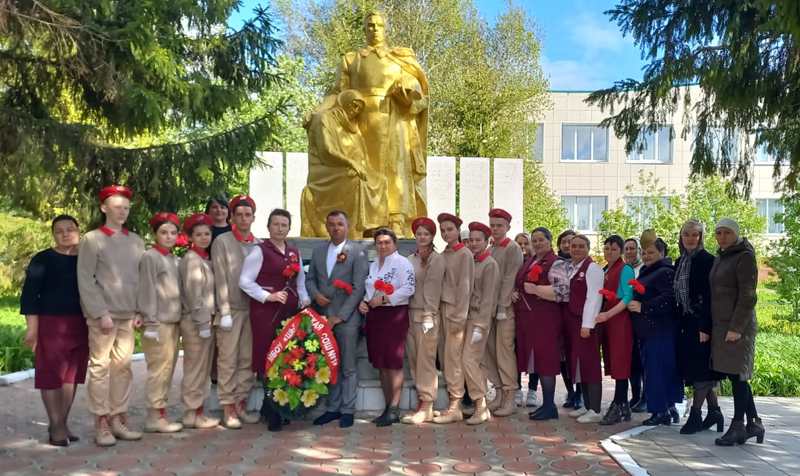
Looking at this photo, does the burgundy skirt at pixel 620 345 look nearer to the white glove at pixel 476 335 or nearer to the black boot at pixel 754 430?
the black boot at pixel 754 430

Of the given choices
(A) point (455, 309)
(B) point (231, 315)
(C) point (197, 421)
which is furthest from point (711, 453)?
(C) point (197, 421)

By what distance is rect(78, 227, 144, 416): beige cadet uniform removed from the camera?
5395mm

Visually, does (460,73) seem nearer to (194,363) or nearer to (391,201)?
(391,201)

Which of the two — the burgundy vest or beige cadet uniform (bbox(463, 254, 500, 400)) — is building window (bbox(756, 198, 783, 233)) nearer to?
the burgundy vest

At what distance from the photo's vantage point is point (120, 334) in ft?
18.2

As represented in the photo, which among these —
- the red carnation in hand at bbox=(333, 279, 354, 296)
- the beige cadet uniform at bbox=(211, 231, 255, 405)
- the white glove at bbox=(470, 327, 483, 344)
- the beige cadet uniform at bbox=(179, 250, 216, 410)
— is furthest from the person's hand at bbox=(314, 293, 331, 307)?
the white glove at bbox=(470, 327, 483, 344)

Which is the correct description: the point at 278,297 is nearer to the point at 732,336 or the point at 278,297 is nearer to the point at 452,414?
the point at 452,414

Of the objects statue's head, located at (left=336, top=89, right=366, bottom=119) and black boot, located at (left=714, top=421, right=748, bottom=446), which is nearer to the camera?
black boot, located at (left=714, top=421, right=748, bottom=446)

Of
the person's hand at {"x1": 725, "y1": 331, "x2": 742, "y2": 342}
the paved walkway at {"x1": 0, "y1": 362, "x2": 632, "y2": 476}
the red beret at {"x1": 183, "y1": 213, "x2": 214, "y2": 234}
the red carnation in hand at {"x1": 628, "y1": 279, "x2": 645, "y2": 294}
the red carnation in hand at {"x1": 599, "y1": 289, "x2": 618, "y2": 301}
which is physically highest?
the red beret at {"x1": 183, "y1": 213, "x2": 214, "y2": 234}

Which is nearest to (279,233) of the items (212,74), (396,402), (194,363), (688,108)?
(194,363)

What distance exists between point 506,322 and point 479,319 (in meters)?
0.36

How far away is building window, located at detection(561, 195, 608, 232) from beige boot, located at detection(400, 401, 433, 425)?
22583 mm

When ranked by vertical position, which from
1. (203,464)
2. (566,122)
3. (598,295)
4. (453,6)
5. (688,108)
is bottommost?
(203,464)

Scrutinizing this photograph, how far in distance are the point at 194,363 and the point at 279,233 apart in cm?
117
